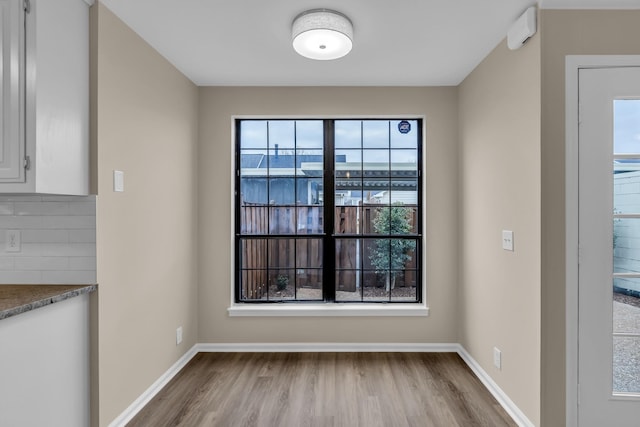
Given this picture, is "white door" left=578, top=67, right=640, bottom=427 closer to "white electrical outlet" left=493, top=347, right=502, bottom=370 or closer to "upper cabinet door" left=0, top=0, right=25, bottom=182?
"white electrical outlet" left=493, top=347, right=502, bottom=370

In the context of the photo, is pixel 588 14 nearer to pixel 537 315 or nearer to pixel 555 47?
pixel 555 47

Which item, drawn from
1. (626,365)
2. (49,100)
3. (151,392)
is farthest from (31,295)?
(626,365)

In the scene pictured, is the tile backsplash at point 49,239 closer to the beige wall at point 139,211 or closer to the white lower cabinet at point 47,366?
the beige wall at point 139,211

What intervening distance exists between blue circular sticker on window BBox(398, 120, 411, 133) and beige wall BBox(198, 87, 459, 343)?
14 centimetres

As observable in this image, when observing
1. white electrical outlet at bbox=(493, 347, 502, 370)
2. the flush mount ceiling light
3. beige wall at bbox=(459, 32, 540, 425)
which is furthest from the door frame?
the flush mount ceiling light

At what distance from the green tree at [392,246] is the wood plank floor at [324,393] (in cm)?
77

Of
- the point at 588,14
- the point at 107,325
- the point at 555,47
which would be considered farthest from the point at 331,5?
the point at 107,325

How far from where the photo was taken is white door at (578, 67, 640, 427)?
2.04 m

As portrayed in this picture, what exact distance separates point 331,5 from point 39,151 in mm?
1683

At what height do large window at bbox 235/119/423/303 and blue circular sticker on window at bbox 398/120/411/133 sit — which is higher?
blue circular sticker on window at bbox 398/120/411/133

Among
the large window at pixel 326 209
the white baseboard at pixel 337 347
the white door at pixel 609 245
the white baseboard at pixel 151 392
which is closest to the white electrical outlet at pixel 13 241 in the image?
the white baseboard at pixel 151 392

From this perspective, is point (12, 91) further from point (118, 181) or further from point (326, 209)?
point (326, 209)

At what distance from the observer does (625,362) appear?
6.75 ft

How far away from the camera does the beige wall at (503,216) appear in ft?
7.03
